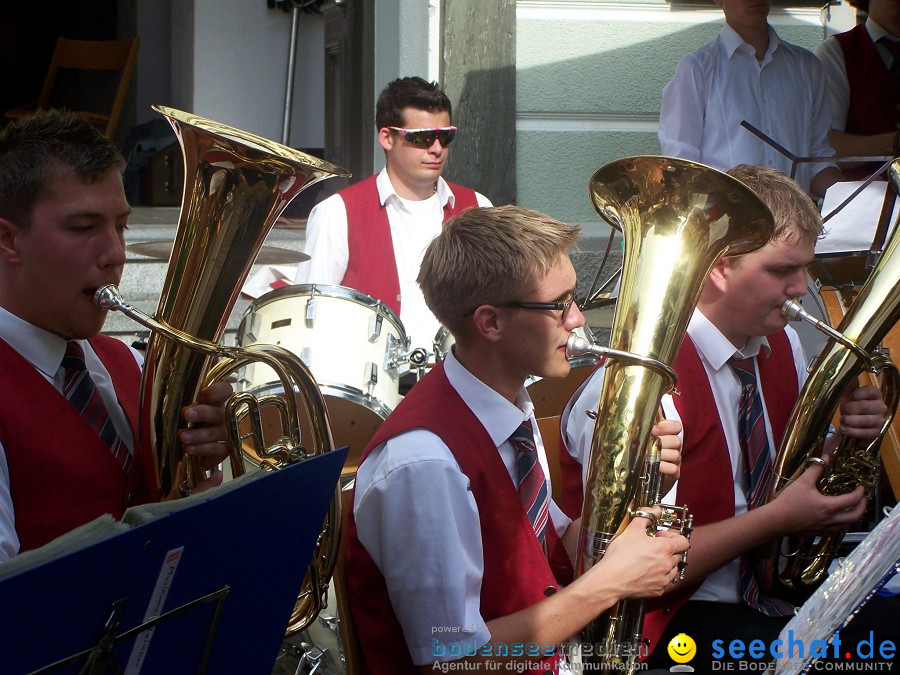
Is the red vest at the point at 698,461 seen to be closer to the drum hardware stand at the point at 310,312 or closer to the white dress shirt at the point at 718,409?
the white dress shirt at the point at 718,409

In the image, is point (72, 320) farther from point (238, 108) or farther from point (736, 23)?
point (238, 108)

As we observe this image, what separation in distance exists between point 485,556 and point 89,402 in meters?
0.75

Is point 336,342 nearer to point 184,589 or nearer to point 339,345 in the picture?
point 339,345

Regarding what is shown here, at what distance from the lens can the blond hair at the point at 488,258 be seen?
198cm

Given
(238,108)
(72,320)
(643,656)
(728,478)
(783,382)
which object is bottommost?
(643,656)

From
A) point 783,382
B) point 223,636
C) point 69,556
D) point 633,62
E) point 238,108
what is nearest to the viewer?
point 69,556

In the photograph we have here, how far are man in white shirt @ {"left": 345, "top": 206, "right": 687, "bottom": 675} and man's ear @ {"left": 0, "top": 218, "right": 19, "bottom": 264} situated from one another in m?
0.69

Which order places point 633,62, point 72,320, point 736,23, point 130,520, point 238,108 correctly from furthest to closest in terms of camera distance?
point 238,108 < point 633,62 < point 736,23 < point 72,320 < point 130,520

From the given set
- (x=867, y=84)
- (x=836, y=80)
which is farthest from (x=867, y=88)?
(x=836, y=80)

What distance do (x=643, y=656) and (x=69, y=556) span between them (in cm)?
128

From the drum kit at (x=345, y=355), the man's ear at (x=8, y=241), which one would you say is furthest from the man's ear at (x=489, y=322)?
the drum kit at (x=345, y=355)

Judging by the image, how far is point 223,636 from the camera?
1.43m

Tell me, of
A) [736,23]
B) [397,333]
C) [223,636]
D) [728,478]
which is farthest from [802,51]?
[223,636]

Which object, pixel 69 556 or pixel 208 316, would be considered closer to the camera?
pixel 69 556
